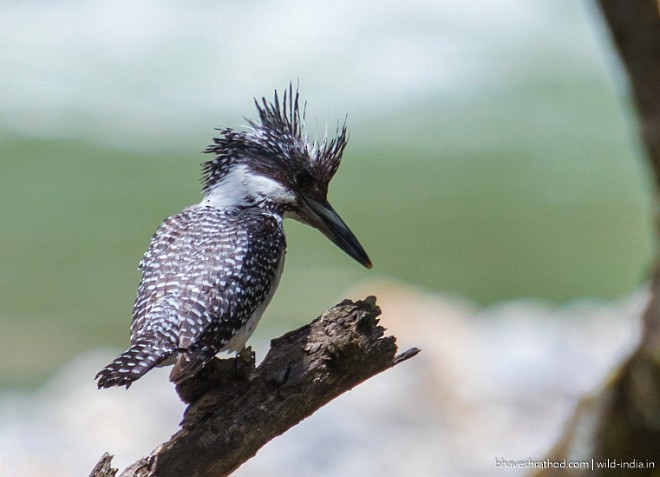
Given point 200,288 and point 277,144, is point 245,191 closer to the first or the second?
point 277,144

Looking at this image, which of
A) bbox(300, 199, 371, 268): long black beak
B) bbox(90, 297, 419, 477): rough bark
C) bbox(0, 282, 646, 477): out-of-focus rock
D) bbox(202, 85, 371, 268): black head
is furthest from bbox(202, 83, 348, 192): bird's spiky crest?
bbox(0, 282, 646, 477): out-of-focus rock

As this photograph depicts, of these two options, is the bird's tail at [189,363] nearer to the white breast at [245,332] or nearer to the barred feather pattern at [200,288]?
the barred feather pattern at [200,288]

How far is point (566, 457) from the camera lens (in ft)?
17.6

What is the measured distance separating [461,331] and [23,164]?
1399 cm

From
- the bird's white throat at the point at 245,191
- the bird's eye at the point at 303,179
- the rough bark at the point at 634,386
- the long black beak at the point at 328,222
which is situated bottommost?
the rough bark at the point at 634,386

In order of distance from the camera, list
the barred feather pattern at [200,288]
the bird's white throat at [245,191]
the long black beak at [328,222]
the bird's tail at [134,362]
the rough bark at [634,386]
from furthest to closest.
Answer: the long black beak at [328,222] < the bird's white throat at [245,191] < the rough bark at [634,386] < the barred feather pattern at [200,288] < the bird's tail at [134,362]

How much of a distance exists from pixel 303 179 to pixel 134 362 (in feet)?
5.26

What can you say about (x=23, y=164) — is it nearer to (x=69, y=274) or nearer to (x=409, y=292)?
(x=69, y=274)

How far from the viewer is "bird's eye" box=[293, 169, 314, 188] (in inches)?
213

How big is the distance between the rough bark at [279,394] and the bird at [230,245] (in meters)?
0.24

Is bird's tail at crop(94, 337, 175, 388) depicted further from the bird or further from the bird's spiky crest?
the bird's spiky crest

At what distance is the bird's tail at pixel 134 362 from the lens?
4070 millimetres

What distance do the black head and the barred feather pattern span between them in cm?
14

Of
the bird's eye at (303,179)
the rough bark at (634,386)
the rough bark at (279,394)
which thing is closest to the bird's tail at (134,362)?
the rough bark at (279,394)
